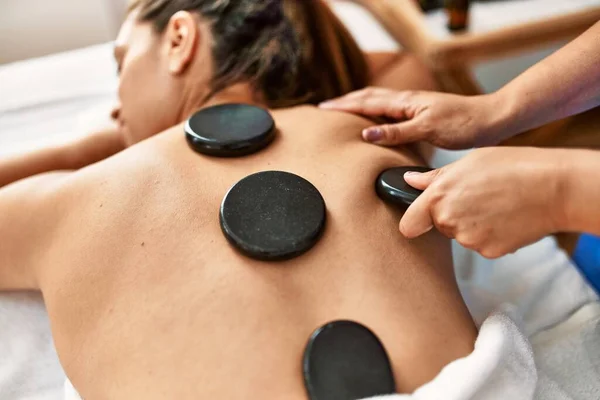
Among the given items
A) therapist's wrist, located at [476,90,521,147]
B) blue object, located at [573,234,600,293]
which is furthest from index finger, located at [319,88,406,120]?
blue object, located at [573,234,600,293]

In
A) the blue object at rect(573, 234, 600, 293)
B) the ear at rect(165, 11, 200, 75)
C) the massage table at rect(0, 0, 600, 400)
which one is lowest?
the blue object at rect(573, 234, 600, 293)

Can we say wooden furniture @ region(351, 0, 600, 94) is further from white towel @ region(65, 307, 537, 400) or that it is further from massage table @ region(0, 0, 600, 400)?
white towel @ region(65, 307, 537, 400)

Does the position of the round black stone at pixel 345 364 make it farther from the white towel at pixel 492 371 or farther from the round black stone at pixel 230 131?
the round black stone at pixel 230 131

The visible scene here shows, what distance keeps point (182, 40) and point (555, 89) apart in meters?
0.62

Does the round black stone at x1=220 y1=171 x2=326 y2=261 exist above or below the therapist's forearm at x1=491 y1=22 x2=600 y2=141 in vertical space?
below

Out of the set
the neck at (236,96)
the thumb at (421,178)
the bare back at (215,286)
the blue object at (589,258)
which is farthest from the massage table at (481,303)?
the neck at (236,96)

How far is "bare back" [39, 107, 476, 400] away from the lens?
0.59 meters

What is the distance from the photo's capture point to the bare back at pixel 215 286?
1.94 feet

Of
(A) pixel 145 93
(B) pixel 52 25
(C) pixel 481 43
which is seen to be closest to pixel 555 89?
(A) pixel 145 93

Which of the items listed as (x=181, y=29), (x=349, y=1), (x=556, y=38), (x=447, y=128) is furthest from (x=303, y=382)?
(x=349, y=1)

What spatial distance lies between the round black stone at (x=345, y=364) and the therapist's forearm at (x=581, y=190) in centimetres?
26

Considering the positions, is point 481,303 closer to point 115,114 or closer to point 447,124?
point 447,124

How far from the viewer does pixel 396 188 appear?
703 millimetres

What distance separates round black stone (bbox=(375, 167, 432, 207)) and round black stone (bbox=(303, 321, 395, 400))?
18cm
